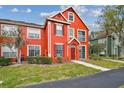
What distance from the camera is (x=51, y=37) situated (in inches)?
1248

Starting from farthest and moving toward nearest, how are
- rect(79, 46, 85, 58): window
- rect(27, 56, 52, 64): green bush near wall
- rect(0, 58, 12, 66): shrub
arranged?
rect(79, 46, 85, 58): window, rect(27, 56, 52, 64): green bush near wall, rect(0, 58, 12, 66): shrub

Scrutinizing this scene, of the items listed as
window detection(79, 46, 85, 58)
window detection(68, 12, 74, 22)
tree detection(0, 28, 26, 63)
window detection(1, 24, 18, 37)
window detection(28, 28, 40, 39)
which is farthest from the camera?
window detection(79, 46, 85, 58)

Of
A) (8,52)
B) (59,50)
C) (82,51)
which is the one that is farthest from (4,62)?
(82,51)

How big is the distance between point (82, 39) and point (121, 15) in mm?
11469

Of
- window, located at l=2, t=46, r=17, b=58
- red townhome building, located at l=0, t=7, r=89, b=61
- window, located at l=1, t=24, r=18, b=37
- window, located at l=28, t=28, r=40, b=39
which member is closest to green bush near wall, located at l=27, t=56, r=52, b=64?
red townhome building, located at l=0, t=7, r=89, b=61

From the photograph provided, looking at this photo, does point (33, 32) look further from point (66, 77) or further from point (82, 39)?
point (66, 77)

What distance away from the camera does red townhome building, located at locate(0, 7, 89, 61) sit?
31013 mm

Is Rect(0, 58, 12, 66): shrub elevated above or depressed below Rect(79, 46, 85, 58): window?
below

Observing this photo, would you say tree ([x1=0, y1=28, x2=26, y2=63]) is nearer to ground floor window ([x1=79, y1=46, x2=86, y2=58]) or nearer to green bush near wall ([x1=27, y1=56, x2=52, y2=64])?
green bush near wall ([x1=27, y1=56, x2=52, y2=64])

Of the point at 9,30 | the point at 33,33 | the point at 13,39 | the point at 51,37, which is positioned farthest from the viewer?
the point at 33,33

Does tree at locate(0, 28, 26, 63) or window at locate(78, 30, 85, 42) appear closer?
tree at locate(0, 28, 26, 63)

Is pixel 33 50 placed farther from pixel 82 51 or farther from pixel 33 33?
pixel 82 51

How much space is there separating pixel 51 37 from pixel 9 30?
19.0ft

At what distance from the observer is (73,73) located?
2114 centimetres
